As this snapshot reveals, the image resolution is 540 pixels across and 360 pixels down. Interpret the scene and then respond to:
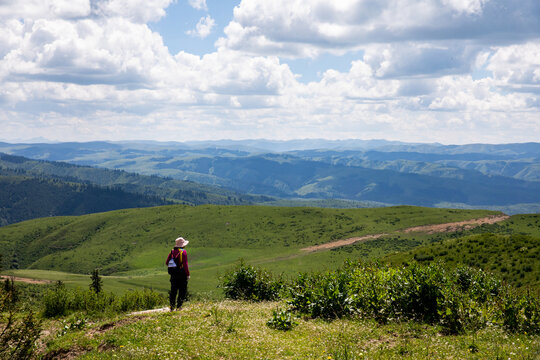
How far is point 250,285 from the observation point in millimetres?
24172

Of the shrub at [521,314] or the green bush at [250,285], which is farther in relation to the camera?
the green bush at [250,285]

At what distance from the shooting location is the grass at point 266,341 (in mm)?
12820

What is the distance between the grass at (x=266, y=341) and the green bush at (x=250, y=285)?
6212mm

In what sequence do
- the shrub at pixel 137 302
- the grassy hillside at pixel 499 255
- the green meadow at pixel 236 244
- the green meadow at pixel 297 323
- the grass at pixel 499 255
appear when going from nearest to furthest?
the green meadow at pixel 297 323 < the shrub at pixel 137 302 < the grass at pixel 499 255 < the grassy hillside at pixel 499 255 < the green meadow at pixel 236 244

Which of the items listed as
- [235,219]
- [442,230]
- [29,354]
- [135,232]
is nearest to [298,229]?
[235,219]

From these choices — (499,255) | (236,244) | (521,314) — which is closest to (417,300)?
(521,314)

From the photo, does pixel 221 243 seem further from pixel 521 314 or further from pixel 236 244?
pixel 521 314

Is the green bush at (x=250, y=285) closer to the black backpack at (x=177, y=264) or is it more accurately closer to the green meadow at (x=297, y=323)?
the green meadow at (x=297, y=323)

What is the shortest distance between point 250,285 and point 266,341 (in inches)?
391

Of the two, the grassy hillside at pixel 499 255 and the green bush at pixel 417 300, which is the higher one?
the green bush at pixel 417 300

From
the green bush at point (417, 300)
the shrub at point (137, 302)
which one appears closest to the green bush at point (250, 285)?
the green bush at point (417, 300)

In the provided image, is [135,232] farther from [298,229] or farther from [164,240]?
[298,229]

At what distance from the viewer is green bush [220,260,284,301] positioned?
23797mm

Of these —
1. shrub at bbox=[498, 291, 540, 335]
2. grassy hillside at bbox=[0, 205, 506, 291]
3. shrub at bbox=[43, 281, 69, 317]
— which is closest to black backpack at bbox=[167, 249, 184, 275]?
shrub at bbox=[43, 281, 69, 317]
